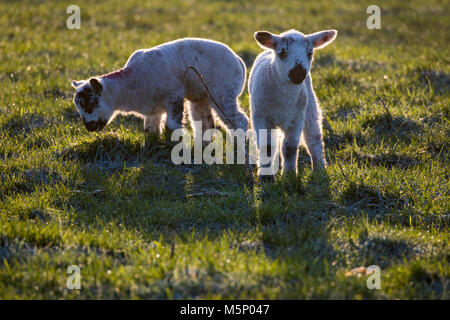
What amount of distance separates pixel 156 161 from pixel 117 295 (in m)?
2.51

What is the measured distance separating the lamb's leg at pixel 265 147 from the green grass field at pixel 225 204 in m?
0.22

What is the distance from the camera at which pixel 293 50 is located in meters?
4.63

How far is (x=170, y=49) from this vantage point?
6043 millimetres

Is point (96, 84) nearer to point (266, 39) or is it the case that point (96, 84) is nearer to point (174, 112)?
point (174, 112)

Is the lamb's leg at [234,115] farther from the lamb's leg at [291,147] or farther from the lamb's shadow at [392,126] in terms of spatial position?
the lamb's shadow at [392,126]

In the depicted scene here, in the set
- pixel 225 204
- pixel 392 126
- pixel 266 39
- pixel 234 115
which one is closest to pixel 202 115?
pixel 234 115

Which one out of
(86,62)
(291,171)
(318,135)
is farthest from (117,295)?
(86,62)

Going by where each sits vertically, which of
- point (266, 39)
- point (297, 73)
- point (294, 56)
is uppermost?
point (266, 39)

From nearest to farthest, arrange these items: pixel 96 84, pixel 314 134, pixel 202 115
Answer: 1. pixel 314 134
2. pixel 96 84
3. pixel 202 115

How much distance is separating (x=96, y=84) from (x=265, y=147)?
6.29 ft

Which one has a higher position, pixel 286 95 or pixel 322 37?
pixel 322 37

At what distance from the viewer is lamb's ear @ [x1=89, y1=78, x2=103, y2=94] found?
5537 millimetres

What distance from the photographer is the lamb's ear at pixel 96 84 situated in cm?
554
